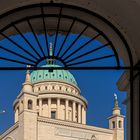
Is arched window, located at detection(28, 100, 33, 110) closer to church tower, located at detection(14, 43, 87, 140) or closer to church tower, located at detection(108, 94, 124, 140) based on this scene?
church tower, located at detection(14, 43, 87, 140)

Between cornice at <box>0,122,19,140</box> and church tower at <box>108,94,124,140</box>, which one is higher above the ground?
church tower at <box>108,94,124,140</box>

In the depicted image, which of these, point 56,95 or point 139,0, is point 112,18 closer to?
point 139,0

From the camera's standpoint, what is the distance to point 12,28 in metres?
6.96

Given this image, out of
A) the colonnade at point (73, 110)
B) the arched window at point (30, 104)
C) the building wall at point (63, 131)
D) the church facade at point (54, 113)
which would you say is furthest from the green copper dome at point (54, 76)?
the arched window at point (30, 104)

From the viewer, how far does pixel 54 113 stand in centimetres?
7744

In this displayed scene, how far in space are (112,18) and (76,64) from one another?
70 cm

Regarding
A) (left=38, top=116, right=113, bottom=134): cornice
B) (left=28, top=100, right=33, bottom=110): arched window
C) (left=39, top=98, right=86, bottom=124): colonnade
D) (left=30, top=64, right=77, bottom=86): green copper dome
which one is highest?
(left=30, top=64, right=77, bottom=86): green copper dome

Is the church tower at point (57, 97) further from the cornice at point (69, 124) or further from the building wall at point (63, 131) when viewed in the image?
the building wall at point (63, 131)

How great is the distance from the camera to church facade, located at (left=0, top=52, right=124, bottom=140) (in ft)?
218

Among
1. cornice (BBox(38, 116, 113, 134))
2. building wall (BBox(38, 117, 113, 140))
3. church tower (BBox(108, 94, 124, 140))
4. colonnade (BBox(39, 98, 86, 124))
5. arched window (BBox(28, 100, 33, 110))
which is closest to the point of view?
arched window (BBox(28, 100, 33, 110))

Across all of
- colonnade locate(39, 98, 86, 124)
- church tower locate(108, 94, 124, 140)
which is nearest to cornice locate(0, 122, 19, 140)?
colonnade locate(39, 98, 86, 124)

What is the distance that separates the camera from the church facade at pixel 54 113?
66.3 meters

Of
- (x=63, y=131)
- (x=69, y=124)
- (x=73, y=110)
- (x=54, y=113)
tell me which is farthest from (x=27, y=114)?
(x=73, y=110)

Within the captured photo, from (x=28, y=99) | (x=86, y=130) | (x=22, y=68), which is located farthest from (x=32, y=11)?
(x=86, y=130)
